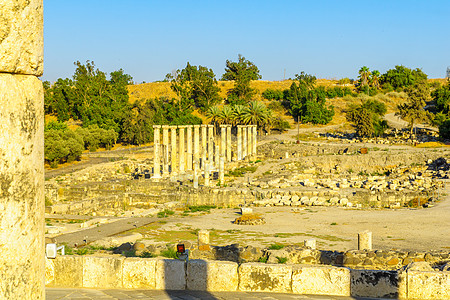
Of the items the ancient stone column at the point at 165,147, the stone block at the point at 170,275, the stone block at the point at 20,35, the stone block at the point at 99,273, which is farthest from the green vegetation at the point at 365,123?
the stone block at the point at 20,35

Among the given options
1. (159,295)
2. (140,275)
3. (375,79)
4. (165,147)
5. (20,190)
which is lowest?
(159,295)

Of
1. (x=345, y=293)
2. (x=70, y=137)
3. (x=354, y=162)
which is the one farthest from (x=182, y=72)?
(x=345, y=293)

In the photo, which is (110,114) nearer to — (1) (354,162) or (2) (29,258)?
(1) (354,162)

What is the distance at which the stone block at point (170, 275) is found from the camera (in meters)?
8.55

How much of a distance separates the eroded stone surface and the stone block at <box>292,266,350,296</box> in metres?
5.34

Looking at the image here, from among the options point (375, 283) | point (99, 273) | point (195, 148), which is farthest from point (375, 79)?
point (99, 273)

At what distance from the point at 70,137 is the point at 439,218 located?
132 ft

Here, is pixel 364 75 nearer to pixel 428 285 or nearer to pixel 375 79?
pixel 375 79

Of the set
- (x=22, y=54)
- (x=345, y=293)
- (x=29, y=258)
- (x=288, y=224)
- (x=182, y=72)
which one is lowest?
(x=288, y=224)

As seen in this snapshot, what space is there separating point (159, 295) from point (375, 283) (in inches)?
129

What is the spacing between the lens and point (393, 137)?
193 ft

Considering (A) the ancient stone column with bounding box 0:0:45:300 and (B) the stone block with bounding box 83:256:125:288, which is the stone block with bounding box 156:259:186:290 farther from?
(A) the ancient stone column with bounding box 0:0:45:300

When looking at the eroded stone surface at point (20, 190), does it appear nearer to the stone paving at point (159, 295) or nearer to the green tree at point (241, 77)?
the stone paving at point (159, 295)

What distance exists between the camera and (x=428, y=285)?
773cm
